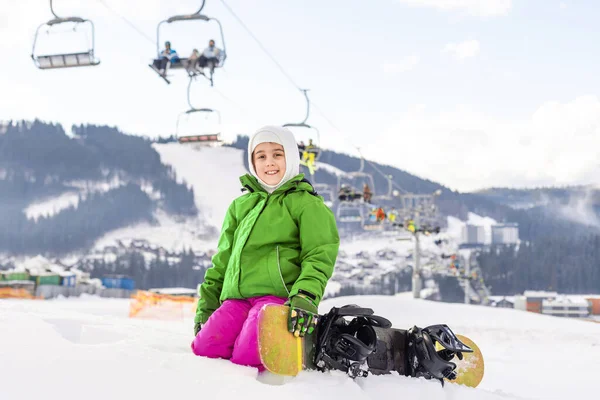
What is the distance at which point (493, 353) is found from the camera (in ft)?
26.8

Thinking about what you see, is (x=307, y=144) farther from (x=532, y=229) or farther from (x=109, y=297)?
(x=532, y=229)

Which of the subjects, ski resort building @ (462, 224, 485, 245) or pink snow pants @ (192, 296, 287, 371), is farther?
ski resort building @ (462, 224, 485, 245)

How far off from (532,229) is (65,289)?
152525 mm

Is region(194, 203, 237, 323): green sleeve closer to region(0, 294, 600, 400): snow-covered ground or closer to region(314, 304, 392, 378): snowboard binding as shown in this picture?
region(0, 294, 600, 400): snow-covered ground

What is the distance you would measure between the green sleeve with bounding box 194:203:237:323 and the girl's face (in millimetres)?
340

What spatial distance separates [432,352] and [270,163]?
4.61ft

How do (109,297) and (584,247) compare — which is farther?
(584,247)

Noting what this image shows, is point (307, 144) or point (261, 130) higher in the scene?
point (307, 144)

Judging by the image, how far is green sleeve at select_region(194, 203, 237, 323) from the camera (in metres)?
3.82

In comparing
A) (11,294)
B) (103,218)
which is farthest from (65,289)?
(103,218)

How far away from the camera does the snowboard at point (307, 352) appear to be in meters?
2.90

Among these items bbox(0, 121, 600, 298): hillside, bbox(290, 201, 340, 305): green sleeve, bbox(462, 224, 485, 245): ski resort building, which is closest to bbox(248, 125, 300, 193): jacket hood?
bbox(290, 201, 340, 305): green sleeve

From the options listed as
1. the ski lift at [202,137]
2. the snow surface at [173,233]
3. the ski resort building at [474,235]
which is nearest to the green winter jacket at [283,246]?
the ski lift at [202,137]

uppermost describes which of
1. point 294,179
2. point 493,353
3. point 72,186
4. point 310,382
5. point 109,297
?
point 72,186
